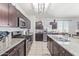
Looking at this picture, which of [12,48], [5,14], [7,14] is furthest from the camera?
[7,14]

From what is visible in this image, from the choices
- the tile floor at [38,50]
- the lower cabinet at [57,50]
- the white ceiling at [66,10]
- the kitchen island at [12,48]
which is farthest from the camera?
the tile floor at [38,50]

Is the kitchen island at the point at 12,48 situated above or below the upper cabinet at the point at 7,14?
below

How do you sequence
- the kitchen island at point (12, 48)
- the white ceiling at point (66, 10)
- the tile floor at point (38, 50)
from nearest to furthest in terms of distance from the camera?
the kitchen island at point (12, 48)
the white ceiling at point (66, 10)
the tile floor at point (38, 50)

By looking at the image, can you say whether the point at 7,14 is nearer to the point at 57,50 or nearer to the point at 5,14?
the point at 5,14

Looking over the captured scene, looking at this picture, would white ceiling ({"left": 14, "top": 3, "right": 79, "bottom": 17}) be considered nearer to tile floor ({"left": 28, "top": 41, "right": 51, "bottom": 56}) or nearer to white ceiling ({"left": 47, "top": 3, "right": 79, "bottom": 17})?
white ceiling ({"left": 47, "top": 3, "right": 79, "bottom": 17})

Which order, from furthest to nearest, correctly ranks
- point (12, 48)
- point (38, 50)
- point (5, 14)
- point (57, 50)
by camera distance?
point (38, 50) → point (57, 50) → point (5, 14) → point (12, 48)

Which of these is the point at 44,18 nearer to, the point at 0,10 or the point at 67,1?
the point at 0,10

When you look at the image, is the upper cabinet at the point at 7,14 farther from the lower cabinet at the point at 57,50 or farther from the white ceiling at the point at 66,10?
the lower cabinet at the point at 57,50

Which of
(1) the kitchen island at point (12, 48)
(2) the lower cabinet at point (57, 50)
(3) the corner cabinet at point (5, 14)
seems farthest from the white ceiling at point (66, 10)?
(1) the kitchen island at point (12, 48)

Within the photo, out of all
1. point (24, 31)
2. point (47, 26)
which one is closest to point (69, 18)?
point (47, 26)

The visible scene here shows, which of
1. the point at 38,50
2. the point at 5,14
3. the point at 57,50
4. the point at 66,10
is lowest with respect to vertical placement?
the point at 38,50

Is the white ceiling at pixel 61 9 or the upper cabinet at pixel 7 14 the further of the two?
the upper cabinet at pixel 7 14

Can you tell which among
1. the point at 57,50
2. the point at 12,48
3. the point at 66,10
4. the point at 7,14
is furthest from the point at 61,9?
the point at 12,48

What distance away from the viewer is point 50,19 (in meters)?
2.65
